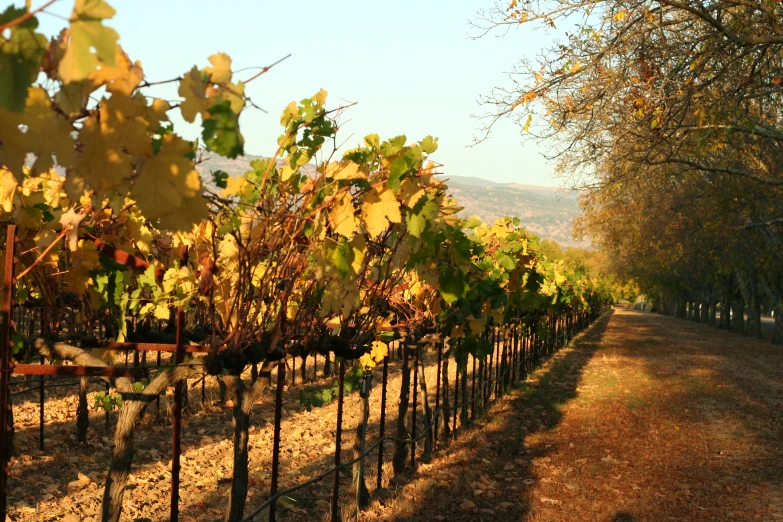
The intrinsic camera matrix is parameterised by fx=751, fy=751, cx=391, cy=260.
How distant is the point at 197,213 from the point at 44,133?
0.44 m

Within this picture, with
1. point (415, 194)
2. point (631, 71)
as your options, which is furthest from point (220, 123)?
point (631, 71)

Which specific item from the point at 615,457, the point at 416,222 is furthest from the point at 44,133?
the point at 615,457

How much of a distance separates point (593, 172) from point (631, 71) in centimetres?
528

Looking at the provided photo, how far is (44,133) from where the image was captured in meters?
1.58

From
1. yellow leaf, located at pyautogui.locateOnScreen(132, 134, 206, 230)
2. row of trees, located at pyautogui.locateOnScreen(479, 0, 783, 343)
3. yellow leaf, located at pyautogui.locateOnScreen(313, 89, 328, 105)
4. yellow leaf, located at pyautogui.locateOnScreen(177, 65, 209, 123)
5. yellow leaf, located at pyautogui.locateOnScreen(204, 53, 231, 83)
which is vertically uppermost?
row of trees, located at pyautogui.locateOnScreen(479, 0, 783, 343)

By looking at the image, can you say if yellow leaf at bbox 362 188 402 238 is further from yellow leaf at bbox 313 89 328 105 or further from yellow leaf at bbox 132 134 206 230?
yellow leaf at bbox 132 134 206 230

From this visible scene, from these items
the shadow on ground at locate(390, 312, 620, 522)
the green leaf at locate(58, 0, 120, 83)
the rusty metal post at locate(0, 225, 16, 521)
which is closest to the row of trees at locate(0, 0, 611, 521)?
the green leaf at locate(58, 0, 120, 83)

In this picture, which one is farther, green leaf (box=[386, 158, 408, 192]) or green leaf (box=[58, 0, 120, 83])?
green leaf (box=[386, 158, 408, 192])

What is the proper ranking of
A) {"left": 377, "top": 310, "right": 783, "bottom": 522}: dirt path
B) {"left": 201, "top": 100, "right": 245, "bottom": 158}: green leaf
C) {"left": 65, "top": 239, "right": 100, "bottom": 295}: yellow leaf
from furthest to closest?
{"left": 377, "top": 310, "right": 783, "bottom": 522}: dirt path < {"left": 65, "top": 239, "right": 100, "bottom": 295}: yellow leaf < {"left": 201, "top": 100, "right": 245, "bottom": 158}: green leaf

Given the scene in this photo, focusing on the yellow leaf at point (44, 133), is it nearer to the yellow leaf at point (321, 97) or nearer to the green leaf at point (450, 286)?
the yellow leaf at point (321, 97)

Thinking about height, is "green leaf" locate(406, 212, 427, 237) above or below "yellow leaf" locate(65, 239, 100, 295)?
above

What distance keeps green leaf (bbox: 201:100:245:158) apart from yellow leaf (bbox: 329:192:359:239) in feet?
6.52

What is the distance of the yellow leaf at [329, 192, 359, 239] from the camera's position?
3908 millimetres

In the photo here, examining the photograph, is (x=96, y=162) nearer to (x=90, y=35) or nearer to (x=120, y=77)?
(x=120, y=77)
